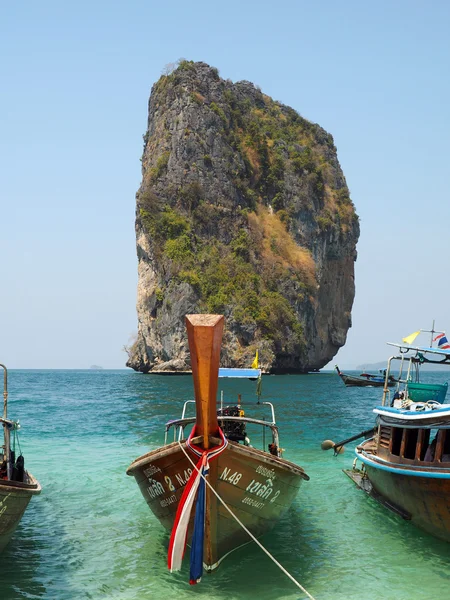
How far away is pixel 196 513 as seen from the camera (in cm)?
1020

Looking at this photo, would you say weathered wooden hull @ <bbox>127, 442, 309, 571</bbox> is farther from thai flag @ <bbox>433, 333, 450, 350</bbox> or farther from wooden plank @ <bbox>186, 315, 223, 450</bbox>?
thai flag @ <bbox>433, 333, 450, 350</bbox>

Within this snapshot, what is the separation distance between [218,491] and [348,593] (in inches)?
102

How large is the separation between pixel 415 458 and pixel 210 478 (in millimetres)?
4876

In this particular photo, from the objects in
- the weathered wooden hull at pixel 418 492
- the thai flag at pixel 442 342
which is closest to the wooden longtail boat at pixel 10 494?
the weathered wooden hull at pixel 418 492

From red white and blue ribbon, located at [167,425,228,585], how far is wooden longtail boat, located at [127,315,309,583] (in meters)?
0.01

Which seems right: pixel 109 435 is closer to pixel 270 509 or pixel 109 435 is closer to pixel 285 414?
pixel 285 414

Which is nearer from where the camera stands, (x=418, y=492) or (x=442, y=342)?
(x=418, y=492)

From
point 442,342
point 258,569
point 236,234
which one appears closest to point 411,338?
point 442,342

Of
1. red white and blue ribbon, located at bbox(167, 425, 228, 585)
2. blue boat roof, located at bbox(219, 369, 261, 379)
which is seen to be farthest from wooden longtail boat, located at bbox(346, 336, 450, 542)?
red white and blue ribbon, located at bbox(167, 425, 228, 585)

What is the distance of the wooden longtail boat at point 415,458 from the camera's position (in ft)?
40.4

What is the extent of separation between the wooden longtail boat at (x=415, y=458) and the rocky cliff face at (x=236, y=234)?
6323cm

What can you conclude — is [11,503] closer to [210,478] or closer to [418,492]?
[210,478]

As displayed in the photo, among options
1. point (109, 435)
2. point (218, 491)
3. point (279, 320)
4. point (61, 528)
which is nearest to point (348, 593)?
point (218, 491)

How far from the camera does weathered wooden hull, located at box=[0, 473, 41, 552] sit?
10.3 m
